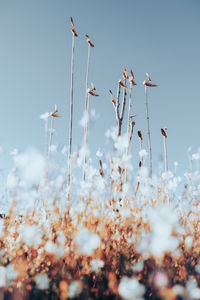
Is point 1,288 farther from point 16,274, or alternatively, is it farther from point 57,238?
point 57,238

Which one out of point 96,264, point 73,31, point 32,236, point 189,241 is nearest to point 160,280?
point 96,264

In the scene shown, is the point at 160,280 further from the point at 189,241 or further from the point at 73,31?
the point at 73,31

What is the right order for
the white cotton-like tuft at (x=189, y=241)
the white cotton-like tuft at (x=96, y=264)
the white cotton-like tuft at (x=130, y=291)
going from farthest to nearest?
the white cotton-like tuft at (x=189, y=241)
the white cotton-like tuft at (x=96, y=264)
the white cotton-like tuft at (x=130, y=291)

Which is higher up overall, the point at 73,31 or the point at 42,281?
the point at 73,31

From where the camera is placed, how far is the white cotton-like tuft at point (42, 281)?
4.71ft

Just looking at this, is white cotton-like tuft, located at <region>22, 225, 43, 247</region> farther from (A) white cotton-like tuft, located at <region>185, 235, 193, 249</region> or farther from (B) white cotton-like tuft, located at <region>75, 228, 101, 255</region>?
(A) white cotton-like tuft, located at <region>185, 235, 193, 249</region>

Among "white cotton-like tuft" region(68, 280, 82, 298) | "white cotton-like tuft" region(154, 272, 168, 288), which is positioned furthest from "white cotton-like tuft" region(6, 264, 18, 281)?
"white cotton-like tuft" region(154, 272, 168, 288)

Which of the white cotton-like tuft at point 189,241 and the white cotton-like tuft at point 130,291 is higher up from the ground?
the white cotton-like tuft at point 189,241

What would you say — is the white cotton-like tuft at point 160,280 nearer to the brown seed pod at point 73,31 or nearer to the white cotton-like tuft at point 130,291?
the white cotton-like tuft at point 130,291

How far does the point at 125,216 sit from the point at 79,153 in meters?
0.63

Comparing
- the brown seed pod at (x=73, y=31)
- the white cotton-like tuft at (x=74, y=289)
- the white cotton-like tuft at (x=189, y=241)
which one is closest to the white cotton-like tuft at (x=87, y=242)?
the white cotton-like tuft at (x=74, y=289)

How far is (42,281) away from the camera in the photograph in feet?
4.80

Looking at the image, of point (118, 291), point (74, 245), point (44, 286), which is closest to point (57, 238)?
point (74, 245)

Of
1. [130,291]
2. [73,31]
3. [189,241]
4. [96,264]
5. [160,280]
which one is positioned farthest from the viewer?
[73,31]
